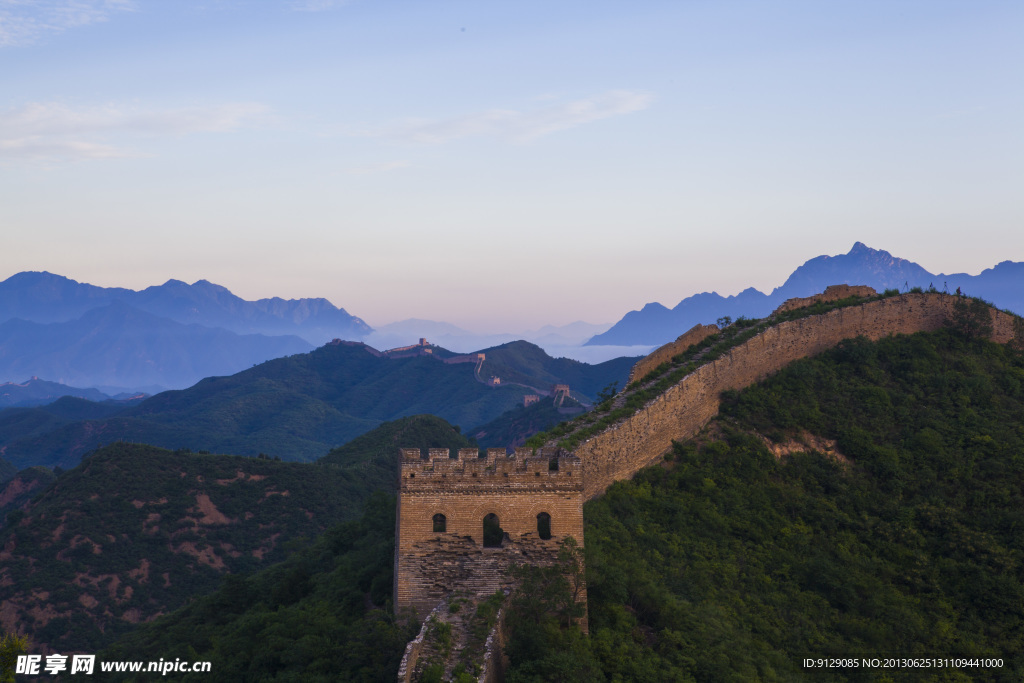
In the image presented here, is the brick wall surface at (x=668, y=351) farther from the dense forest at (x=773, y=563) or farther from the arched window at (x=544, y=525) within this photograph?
the arched window at (x=544, y=525)

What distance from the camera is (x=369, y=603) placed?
18.7m

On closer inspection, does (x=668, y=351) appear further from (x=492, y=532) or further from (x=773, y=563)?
(x=492, y=532)

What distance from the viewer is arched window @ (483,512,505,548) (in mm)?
16344

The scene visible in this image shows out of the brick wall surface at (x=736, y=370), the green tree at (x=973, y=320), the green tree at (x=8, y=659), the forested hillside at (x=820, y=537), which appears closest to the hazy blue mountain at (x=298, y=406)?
the brick wall surface at (x=736, y=370)

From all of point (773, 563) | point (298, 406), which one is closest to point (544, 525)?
point (773, 563)

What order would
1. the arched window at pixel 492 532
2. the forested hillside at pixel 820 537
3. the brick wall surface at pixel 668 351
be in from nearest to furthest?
the forested hillside at pixel 820 537
the arched window at pixel 492 532
the brick wall surface at pixel 668 351

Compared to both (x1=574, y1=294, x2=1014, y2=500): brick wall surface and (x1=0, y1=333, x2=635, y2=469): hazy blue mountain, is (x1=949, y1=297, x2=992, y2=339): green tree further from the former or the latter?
(x1=0, y1=333, x2=635, y2=469): hazy blue mountain

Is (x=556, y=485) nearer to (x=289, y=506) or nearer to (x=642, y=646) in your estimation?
(x=642, y=646)

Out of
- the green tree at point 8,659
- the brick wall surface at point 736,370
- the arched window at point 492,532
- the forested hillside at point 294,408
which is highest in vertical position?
the forested hillside at point 294,408

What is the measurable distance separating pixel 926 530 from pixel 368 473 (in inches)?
2082

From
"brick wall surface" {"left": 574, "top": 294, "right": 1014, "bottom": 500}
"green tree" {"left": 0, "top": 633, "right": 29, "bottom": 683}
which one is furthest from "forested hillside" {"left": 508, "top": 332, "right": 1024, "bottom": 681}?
"green tree" {"left": 0, "top": 633, "right": 29, "bottom": 683}

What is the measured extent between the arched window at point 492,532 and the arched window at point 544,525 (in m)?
0.80

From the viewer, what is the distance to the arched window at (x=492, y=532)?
53.6 ft

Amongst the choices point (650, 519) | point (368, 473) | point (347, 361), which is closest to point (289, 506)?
point (368, 473)
